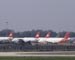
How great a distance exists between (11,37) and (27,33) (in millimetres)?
77064

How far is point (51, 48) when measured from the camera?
72812 millimetres

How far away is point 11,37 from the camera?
114 metres

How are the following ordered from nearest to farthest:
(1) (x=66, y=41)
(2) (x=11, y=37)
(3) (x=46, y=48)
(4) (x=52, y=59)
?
(4) (x=52, y=59)
(3) (x=46, y=48)
(1) (x=66, y=41)
(2) (x=11, y=37)

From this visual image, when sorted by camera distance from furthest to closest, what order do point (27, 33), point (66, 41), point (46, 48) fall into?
1. point (27, 33)
2. point (66, 41)
3. point (46, 48)

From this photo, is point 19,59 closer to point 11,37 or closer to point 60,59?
point 60,59

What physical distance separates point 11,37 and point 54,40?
15.6 meters

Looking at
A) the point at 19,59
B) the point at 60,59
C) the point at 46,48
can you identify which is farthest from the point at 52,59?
the point at 46,48

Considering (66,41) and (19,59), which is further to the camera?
(66,41)

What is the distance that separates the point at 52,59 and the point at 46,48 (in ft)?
95.5

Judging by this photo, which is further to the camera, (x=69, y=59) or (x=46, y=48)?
(x=46, y=48)

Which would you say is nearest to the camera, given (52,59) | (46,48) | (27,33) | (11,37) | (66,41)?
(52,59)

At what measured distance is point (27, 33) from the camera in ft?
625

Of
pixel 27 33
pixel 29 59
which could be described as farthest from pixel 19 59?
pixel 27 33

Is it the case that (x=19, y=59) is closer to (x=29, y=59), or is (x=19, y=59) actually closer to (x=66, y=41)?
(x=29, y=59)
